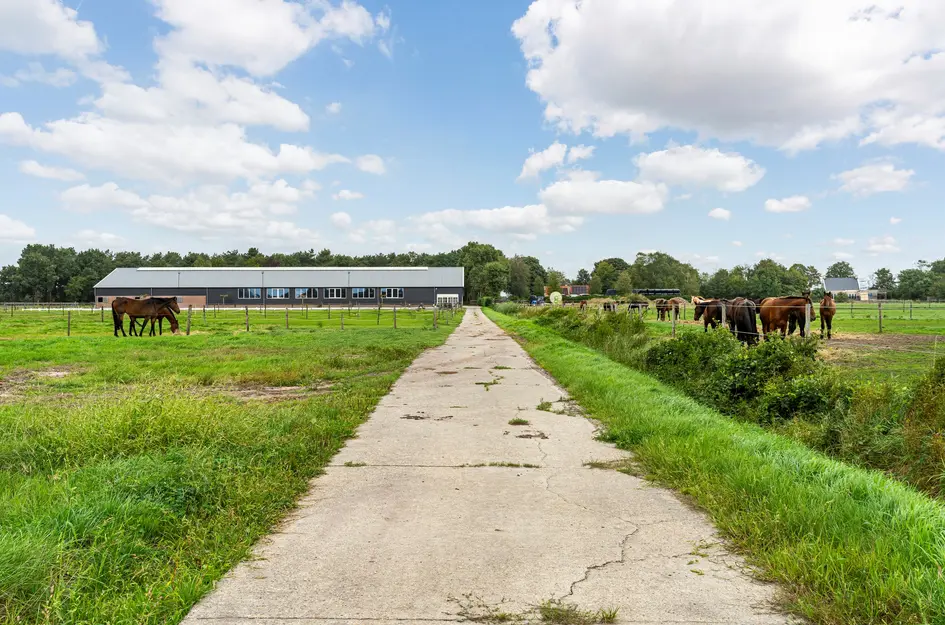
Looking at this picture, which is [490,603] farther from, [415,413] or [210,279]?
[210,279]

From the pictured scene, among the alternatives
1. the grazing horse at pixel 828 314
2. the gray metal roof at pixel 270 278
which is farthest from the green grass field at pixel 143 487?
the gray metal roof at pixel 270 278

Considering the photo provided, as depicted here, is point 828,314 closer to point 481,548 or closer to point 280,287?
point 481,548

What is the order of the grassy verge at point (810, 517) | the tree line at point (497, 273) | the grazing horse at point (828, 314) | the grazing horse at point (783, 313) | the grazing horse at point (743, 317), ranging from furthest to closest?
the tree line at point (497, 273) → the grazing horse at point (828, 314) → the grazing horse at point (743, 317) → the grazing horse at point (783, 313) → the grassy verge at point (810, 517)

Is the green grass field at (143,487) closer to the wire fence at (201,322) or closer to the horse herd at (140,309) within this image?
the horse herd at (140,309)

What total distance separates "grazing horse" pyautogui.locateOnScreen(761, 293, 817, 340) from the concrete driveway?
14089 mm

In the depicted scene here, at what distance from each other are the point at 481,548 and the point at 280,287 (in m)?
86.6

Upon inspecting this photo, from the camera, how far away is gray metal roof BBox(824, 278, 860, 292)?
152500mm

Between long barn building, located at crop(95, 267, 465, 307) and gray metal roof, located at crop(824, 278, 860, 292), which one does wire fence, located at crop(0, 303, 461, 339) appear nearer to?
long barn building, located at crop(95, 267, 465, 307)

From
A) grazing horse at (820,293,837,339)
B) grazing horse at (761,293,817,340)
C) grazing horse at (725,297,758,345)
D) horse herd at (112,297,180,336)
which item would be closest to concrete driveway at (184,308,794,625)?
grazing horse at (725,297,758,345)

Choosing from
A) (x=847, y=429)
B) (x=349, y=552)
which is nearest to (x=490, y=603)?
(x=349, y=552)

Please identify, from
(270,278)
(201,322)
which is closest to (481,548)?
(201,322)

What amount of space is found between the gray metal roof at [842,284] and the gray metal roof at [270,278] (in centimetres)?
11502

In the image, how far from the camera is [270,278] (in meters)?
87.7

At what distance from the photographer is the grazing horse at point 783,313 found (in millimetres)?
18391
